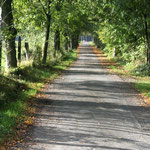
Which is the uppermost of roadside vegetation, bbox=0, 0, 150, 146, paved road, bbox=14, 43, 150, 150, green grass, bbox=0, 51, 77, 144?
roadside vegetation, bbox=0, 0, 150, 146

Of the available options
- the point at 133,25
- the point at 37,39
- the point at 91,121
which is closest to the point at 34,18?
the point at 133,25

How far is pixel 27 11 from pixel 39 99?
8.76 metres

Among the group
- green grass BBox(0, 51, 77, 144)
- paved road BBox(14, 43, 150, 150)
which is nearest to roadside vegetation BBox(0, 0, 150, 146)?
green grass BBox(0, 51, 77, 144)

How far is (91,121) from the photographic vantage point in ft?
24.9

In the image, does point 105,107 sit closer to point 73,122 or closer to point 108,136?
point 73,122

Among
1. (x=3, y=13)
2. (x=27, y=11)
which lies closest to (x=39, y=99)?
(x=3, y=13)

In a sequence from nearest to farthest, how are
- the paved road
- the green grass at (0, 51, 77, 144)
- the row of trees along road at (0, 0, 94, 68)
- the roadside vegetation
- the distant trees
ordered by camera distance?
1. the paved road
2. the green grass at (0, 51, 77, 144)
3. the roadside vegetation
4. the row of trees along road at (0, 0, 94, 68)
5. the distant trees

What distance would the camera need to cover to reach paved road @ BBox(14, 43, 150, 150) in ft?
19.6

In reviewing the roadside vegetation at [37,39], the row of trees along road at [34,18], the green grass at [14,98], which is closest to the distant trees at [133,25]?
the roadside vegetation at [37,39]

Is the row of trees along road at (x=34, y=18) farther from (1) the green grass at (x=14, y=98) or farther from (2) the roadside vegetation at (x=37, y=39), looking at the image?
(1) the green grass at (x=14, y=98)

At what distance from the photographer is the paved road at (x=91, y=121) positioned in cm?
596

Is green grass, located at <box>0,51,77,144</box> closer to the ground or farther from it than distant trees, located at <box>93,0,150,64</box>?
closer to the ground

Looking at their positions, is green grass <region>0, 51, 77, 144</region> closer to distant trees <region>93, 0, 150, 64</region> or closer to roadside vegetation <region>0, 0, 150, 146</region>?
roadside vegetation <region>0, 0, 150, 146</region>

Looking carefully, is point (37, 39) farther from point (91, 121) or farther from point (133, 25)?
point (91, 121)
